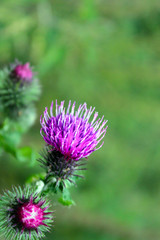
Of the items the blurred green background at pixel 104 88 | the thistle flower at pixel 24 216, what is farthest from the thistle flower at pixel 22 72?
the blurred green background at pixel 104 88

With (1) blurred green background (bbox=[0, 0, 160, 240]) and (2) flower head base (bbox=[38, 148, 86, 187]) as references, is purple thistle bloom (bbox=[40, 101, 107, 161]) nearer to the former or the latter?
(2) flower head base (bbox=[38, 148, 86, 187])

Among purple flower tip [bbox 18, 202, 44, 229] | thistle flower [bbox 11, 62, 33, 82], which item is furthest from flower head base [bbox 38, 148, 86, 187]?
thistle flower [bbox 11, 62, 33, 82]

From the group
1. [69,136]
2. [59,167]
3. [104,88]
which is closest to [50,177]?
[59,167]

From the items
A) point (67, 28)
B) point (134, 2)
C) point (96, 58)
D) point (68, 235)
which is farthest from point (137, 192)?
point (134, 2)

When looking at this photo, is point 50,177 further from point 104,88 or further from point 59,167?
point 104,88

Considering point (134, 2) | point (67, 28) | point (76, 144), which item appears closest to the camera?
point (76, 144)

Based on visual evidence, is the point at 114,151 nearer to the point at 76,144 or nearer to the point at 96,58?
the point at 96,58

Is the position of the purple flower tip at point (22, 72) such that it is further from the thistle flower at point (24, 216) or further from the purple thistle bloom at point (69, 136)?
the thistle flower at point (24, 216)
